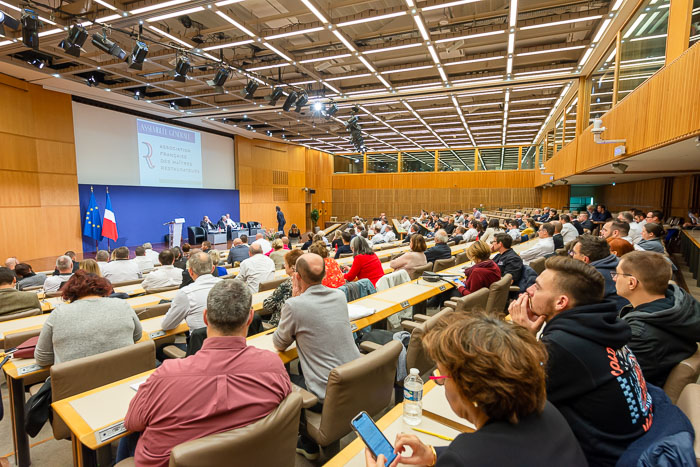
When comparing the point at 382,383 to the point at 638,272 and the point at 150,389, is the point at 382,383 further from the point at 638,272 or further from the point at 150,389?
the point at 638,272

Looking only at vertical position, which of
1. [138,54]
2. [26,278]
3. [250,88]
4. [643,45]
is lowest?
[26,278]

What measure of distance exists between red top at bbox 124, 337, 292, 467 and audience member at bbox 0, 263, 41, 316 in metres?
3.31

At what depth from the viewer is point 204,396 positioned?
4.91 feet

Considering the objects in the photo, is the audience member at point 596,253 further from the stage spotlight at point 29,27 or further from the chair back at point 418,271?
the stage spotlight at point 29,27

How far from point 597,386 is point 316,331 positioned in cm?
155

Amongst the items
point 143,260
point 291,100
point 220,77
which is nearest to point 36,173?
point 143,260

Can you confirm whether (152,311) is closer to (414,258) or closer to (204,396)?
(204,396)

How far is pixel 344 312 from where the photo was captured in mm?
2500

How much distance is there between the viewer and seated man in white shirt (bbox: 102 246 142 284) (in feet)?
19.0

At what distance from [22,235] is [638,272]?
1364 centimetres

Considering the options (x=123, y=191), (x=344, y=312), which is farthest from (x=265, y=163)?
(x=344, y=312)

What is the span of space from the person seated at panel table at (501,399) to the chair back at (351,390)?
3.37 feet

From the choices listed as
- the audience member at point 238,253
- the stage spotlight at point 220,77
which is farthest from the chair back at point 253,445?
the stage spotlight at point 220,77

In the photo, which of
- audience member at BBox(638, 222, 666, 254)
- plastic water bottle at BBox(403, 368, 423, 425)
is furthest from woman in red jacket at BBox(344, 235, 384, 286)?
audience member at BBox(638, 222, 666, 254)
